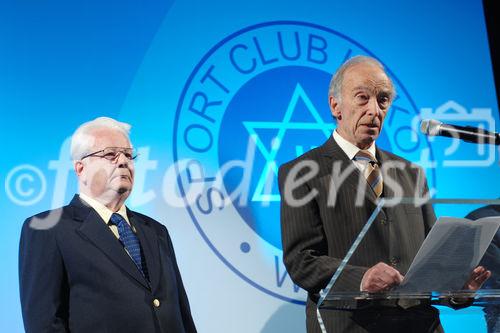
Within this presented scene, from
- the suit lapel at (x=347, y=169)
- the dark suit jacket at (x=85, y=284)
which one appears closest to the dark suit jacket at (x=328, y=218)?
the suit lapel at (x=347, y=169)

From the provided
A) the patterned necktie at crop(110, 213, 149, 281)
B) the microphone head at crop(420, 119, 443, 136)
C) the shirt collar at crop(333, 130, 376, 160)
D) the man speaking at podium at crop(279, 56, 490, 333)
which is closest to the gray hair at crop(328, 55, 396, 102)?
the man speaking at podium at crop(279, 56, 490, 333)

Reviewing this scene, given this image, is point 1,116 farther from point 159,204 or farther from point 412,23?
point 412,23

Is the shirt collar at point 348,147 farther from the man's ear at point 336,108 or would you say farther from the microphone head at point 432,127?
the microphone head at point 432,127

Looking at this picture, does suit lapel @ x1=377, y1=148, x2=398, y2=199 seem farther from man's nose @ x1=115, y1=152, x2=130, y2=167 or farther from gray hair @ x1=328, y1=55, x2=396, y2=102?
man's nose @ x1=115, y1=152, x2=130, y2=167

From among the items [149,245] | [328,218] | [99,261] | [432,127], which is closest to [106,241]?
[99,261]

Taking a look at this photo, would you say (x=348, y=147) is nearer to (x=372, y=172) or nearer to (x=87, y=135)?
(x=372, y=172)

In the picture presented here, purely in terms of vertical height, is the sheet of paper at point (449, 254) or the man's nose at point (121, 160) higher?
the man's nose at point (121, 160)

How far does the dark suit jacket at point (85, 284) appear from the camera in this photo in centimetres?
243

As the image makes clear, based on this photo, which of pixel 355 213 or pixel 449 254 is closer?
pixel 449 254

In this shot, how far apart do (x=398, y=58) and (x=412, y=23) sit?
239 millimetres

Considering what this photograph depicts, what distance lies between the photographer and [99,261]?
2516 millimetres

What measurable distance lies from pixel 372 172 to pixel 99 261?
1.00m

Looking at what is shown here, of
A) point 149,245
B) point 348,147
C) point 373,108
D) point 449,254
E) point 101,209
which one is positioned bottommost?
point 449,254

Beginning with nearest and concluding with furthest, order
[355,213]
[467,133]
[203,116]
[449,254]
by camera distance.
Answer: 1. [449,254]
2. [467,133]
3. [355,213]
4. [203,116]
